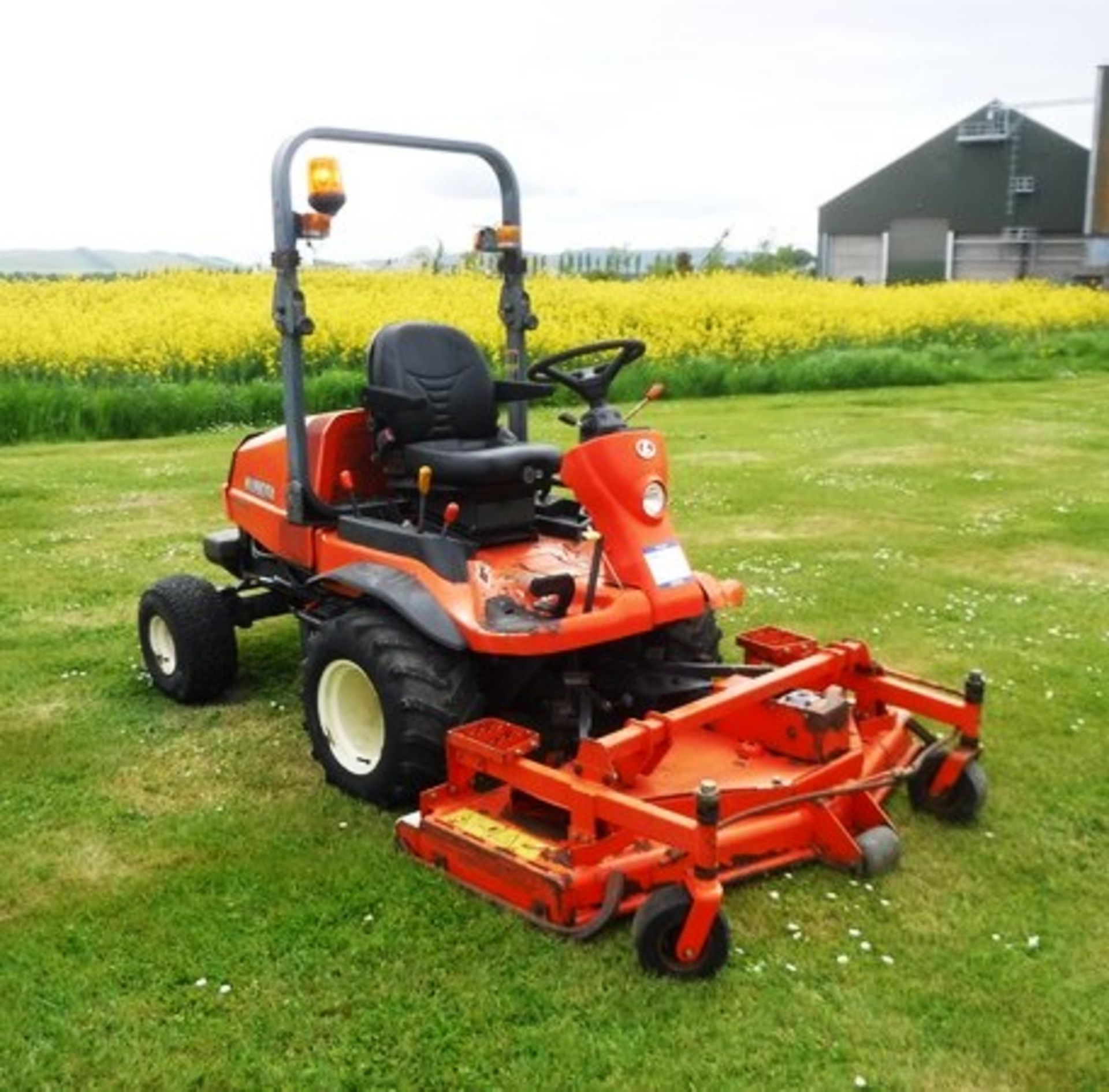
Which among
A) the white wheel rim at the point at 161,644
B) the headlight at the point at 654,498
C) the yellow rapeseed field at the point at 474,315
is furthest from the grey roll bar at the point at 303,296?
the yellow rapeseed field at the point at 474,315

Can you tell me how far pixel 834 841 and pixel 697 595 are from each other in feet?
3.03

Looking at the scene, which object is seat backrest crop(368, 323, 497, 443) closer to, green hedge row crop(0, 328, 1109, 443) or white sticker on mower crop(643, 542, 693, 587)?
white sticker on mower crop(643, 542, 693, 587)

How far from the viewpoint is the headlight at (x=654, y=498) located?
428 cm

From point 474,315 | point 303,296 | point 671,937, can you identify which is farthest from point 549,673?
point 474,315

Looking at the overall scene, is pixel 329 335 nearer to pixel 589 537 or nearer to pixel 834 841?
pixel 589 537

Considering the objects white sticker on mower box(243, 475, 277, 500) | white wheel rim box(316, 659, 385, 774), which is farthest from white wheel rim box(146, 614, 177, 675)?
white wheel rim box(316, 659, 385, 774)

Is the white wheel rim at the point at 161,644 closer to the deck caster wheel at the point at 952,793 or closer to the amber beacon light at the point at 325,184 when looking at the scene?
the amber beacon light at the point at 325,184

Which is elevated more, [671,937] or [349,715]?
[349,715]

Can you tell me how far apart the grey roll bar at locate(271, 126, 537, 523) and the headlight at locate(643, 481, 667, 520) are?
1236 mm

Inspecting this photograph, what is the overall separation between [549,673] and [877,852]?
3.95ft

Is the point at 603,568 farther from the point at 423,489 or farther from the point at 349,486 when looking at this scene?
the point at 349,486

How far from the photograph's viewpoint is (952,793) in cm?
428

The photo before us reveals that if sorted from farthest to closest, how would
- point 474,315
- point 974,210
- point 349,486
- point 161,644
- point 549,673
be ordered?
point 974,210 → point 474,315 → point 161,644 → point 349,486 → point 549,673

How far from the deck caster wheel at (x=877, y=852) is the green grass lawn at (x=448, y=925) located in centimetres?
4
